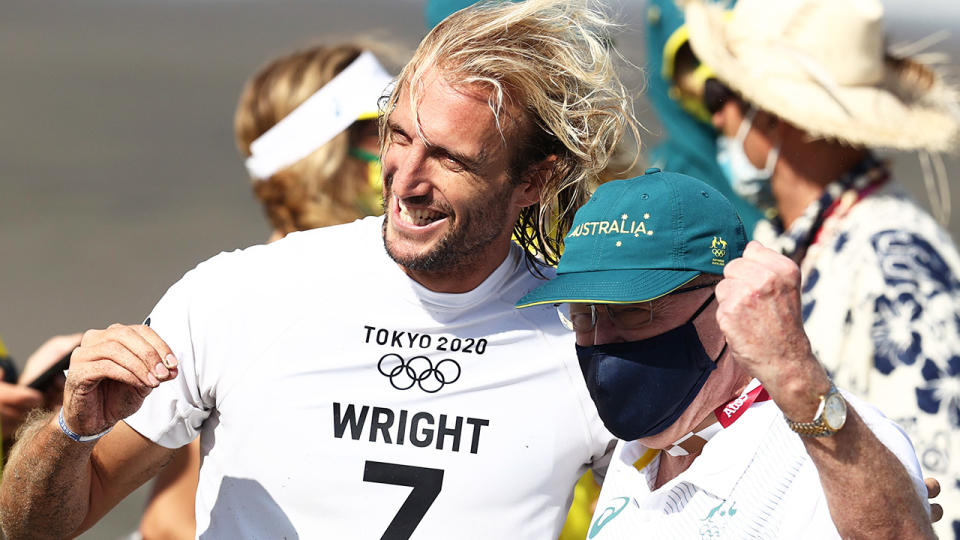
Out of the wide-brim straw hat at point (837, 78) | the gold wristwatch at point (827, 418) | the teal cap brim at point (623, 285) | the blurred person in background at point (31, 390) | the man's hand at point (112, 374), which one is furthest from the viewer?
the wide-brim straw hat at point (837, 78)

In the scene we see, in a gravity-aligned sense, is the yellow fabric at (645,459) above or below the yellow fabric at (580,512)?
above

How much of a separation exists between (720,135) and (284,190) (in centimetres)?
231

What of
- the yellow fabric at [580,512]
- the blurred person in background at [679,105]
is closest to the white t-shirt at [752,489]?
the yellow fabric at [580,512]

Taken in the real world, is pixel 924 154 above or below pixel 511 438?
below

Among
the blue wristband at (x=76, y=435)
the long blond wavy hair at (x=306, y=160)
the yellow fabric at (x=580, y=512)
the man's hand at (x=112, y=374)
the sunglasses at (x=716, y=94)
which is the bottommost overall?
the sunglasses at (x=716, y=94)

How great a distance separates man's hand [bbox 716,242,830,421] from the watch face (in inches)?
0.7

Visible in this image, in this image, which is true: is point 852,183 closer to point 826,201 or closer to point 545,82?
point 826,201

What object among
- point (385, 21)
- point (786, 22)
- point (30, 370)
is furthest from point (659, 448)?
point (385, 21)

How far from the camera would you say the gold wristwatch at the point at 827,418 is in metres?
2.12

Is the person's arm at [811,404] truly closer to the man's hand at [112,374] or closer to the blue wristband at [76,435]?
the man's hand at [112,374]

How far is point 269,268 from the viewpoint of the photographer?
3.08m

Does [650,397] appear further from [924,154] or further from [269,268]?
[924,154]

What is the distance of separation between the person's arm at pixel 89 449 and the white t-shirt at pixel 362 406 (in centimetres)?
12

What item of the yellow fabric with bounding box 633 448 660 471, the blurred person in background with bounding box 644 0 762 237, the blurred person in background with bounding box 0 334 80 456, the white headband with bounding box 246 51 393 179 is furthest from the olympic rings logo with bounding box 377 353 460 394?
the blurred person in background with bounding box 644 0 762 237
